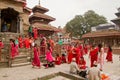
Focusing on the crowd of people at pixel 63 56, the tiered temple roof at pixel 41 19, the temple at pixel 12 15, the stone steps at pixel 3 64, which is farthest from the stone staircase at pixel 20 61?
the tiered temple roof at pixel 41 19

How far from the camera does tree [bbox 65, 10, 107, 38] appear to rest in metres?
49.2

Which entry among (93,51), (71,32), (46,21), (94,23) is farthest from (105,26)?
(93,51)

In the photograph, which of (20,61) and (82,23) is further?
(82,23)

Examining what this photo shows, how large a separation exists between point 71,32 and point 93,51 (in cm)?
3897

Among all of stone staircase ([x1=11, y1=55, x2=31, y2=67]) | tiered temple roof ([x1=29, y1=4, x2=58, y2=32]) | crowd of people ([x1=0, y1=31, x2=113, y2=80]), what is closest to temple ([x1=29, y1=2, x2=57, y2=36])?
tiered temple roof ([x1=29, y1=4, x2=58, y2=32])

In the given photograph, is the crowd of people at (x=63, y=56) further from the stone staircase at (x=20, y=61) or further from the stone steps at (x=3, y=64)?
the stone steps at (x=3, y=64)

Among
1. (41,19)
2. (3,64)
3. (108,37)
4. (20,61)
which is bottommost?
(3,64)

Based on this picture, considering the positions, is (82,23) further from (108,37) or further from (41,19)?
(41,19)

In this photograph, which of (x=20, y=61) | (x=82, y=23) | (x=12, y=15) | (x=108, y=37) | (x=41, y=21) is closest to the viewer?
(x=20, y=61)

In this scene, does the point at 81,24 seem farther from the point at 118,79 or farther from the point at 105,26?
the point at 118,79

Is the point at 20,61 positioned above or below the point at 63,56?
below

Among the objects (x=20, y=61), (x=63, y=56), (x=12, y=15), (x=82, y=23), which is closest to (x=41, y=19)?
(x=12, y=15)

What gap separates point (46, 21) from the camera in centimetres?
2609

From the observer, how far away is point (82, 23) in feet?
162
